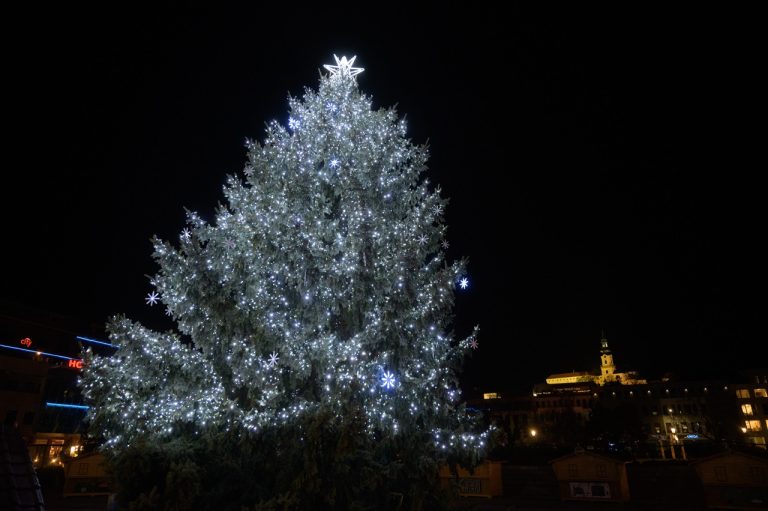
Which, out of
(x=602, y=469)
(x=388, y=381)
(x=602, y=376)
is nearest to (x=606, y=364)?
(x=602, y=376)

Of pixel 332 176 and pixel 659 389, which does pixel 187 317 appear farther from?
pixel 659 389

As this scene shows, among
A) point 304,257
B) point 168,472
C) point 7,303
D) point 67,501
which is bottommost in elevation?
point 67,501

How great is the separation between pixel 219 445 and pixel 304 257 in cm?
411

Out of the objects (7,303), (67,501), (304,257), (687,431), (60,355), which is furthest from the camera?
(687,431)

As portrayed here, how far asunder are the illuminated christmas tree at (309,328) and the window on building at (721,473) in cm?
1429

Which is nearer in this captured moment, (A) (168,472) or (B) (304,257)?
(A) (168,472)

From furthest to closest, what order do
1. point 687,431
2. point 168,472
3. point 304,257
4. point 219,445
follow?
point 687,431 → point 304,257 → point 219,445 → point 168,472

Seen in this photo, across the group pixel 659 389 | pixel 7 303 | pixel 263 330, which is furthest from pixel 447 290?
pixel 659 389

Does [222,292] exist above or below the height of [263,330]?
above

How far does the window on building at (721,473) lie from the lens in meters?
18.0

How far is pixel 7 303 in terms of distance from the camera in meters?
48.4

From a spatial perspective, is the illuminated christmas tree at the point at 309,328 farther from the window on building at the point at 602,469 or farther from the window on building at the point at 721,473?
the window on building at the point at 721,473

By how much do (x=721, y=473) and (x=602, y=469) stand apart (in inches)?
171

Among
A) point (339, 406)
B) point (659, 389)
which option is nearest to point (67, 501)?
point (339, 406)
